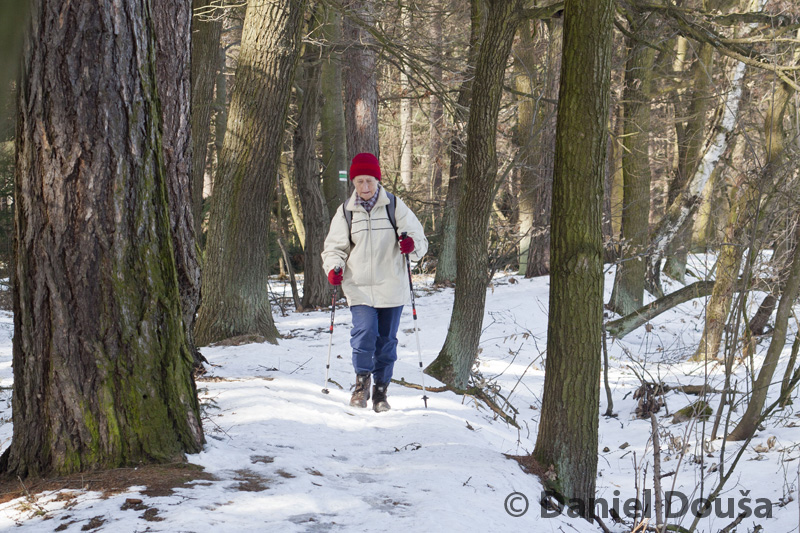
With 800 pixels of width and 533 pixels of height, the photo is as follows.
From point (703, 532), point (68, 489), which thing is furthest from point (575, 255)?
point (68, 489)

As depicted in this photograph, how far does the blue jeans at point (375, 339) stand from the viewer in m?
5.45

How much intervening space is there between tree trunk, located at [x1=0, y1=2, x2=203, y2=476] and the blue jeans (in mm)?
2257

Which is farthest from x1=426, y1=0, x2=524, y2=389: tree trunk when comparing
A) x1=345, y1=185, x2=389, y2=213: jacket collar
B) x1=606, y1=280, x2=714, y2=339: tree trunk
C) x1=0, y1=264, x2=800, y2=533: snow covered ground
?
x1=606, y1=280, x2=714, y2=339: tree trunk

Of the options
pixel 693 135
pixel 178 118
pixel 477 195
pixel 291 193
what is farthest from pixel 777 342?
pixel 291 193

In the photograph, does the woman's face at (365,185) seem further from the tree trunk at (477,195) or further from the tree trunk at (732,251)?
the tree trunk at (732,251)

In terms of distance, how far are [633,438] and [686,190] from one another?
532cm

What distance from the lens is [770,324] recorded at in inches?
405

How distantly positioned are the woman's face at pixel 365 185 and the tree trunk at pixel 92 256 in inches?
88.5

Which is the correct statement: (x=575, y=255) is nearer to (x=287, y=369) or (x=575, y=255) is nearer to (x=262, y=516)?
(x=262, y=516)

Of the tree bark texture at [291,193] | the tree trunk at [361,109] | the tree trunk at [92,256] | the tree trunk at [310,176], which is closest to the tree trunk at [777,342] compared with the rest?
the tree trunk at [92,256]

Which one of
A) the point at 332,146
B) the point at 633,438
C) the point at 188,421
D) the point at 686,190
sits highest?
the point at 332,146

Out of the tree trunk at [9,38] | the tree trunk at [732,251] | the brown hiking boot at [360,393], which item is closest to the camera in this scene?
the tree trunk at [9,38]

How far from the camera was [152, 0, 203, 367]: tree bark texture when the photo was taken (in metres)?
4.57

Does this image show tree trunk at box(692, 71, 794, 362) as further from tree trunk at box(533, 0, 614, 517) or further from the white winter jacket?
→ the white winter jacket
